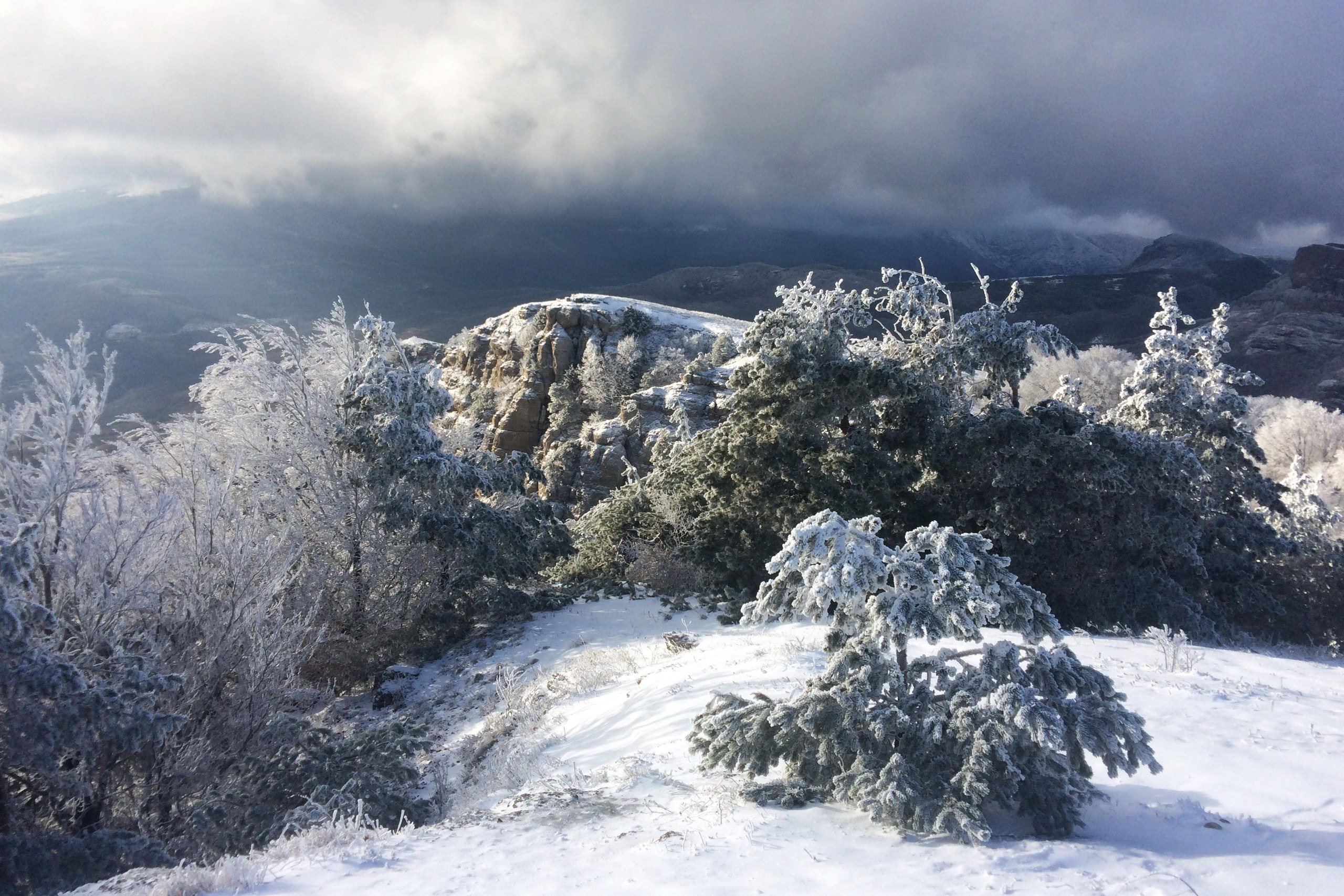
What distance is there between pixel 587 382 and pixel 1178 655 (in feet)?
82.2

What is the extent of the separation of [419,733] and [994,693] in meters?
6.71

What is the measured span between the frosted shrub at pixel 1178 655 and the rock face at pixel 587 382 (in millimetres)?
15337

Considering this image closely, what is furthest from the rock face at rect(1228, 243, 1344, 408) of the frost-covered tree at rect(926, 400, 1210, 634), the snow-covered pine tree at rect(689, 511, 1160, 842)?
the snow-covered pine tree at rect(689, 511, 1160, 842)

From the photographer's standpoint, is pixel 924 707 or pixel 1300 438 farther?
pixel 1300 438

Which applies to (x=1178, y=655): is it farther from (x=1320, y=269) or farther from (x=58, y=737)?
(x=1320, y=269)

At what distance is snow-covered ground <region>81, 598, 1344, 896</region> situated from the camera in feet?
12.3

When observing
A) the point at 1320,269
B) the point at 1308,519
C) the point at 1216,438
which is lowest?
the point at 1308,519

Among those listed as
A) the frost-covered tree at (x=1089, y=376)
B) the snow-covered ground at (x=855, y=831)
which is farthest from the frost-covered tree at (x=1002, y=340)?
the frost-covered tree at (x=1089, y=376)

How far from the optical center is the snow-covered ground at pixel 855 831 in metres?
3.74

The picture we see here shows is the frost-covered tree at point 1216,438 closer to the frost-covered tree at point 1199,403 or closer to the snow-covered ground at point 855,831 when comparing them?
the frost-covered tree at point 1199,403

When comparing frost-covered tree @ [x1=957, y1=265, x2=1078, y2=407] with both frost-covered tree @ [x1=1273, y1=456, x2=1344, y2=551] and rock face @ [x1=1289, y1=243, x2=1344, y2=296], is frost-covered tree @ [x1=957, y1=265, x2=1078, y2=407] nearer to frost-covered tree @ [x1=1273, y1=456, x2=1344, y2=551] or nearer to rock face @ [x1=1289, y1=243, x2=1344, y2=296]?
frost-covered tree @ [x1=1273, y1=456, x2=1344, y2=551]

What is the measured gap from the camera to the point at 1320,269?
57594mm

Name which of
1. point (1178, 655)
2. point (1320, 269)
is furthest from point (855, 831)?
point (1320, 269)

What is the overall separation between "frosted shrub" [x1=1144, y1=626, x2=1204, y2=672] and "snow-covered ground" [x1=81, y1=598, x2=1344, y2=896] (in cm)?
14
